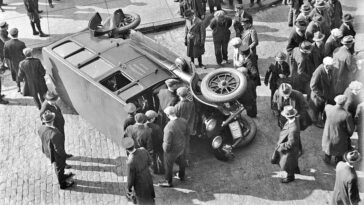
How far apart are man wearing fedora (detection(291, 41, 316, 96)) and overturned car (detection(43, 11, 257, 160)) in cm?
140

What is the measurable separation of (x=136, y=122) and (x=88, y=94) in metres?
1.91

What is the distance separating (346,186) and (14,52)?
8.36 meters

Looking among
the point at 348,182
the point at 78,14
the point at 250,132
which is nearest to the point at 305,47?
the point at 250,132

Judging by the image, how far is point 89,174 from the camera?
9820 millimetres

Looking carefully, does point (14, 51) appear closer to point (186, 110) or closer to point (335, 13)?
point (186, 110)

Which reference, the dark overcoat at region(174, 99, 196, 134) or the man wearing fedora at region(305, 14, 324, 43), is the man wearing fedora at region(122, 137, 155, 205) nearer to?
the dark overcoat at region(174, 99, 196, 134)

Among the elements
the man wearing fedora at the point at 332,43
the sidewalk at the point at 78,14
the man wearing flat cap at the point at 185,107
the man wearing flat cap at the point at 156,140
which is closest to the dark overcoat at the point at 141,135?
the man wearing flat cap at the point at 156,140

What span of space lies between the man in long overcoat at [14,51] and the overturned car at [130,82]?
107 cm

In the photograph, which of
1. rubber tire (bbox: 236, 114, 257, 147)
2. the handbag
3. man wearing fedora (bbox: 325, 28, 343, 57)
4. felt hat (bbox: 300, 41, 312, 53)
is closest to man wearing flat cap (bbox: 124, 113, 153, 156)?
rubber tire (bbox: 236, 114, 257, 147)

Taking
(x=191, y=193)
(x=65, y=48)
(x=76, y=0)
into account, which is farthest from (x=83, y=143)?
(x=76, y=0)

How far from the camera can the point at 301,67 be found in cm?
1068

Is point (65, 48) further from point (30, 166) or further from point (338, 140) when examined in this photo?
point (338, 140)

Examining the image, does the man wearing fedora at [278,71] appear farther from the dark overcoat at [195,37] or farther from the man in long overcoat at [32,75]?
the man in long overcoat at [32,75]

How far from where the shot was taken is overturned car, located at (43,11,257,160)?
371 inches
